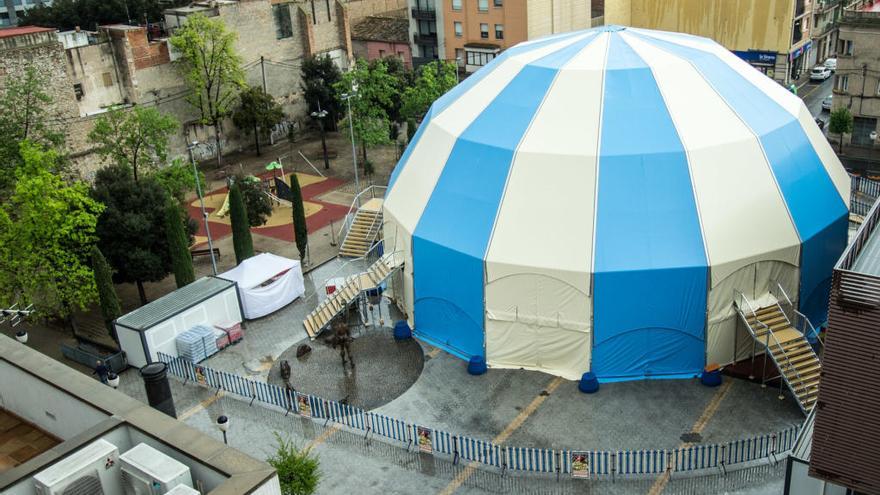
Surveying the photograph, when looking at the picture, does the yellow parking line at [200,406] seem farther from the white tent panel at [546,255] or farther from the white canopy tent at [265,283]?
the white tent panel at [546,255]

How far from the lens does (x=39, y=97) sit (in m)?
39.3

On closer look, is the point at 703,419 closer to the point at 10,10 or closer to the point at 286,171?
the point at 286,171

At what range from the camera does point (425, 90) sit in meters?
54.6

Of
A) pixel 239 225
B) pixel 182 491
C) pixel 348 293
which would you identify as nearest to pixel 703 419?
pixel 348 293

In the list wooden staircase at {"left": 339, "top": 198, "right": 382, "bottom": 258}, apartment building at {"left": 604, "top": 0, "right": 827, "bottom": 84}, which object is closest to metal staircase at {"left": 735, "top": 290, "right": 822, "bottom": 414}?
wooden staircase at {"left": 339, "top": 198, "right": 382, "bottom": 258}

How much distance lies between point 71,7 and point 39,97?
1660 inches

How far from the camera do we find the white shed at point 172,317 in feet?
106

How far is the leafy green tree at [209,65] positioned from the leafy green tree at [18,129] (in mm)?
14356

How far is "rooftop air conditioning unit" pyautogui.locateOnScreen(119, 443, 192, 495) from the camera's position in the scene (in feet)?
46.2

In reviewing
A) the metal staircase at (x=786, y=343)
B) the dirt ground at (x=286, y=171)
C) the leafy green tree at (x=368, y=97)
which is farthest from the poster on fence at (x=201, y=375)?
the leafy green tree at (x=368, y=97)

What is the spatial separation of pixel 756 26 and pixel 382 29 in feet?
107

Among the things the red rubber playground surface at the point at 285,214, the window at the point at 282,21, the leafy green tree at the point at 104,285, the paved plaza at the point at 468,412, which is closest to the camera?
the paved plaza at the point at 468,412

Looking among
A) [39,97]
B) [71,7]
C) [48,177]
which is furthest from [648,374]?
[71,7]

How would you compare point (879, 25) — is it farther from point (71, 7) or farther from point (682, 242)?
point (71, 7)
